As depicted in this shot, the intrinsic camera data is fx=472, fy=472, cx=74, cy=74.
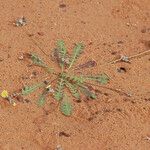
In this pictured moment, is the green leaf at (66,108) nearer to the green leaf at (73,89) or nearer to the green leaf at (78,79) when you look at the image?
the green leaf at (73,89)

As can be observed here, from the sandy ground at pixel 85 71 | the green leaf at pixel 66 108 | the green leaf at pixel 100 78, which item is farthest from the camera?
the green leaf at pixel 100 78

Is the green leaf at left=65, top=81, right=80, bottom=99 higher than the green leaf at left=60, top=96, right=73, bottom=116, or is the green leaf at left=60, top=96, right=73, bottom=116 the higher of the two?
the green leaf at left=65, top=81, right=80, bottom=99

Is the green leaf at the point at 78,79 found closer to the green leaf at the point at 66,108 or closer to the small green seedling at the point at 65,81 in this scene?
the small green seedling at the point at 65,81

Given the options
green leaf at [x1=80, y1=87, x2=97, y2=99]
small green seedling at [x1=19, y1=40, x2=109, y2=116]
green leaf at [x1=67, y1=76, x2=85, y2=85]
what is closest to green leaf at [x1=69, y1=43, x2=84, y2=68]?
small green seedling at [x1=19, y1=40, x2=109, y2=116]

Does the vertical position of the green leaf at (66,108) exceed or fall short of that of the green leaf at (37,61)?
it falls short

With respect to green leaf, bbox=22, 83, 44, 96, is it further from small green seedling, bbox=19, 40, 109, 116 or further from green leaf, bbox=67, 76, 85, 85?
green leaf, bbox=67, 76, 85, 85

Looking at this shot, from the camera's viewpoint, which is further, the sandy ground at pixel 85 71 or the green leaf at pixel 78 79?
the green leaf at pixel 78 79

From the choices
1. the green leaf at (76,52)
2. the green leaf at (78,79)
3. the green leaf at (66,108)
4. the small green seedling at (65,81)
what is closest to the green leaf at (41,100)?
the small green seedling at (65,81)

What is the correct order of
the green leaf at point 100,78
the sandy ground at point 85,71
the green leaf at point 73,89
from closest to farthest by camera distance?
1. the sandy ground at point 85,71
2. the green leaf at point 73,89
3. the green leaf at point 100,78

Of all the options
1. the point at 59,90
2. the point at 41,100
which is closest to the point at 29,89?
the point at 41,100

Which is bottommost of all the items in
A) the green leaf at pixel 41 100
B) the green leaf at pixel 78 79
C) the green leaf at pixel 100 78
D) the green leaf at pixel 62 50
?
the green leaf at pixel 41 100
